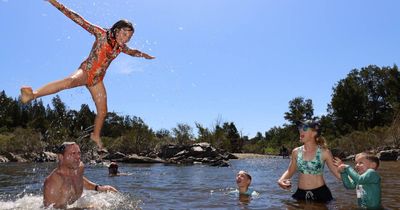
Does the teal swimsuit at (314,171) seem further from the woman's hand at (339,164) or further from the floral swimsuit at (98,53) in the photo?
the floral swimsuit at (98,53)

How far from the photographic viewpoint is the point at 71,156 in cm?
660

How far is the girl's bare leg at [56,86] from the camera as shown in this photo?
549cm

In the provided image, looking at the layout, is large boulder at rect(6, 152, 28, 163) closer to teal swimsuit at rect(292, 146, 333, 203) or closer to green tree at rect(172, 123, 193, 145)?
green tree at rect(172, 123, 193, 145)

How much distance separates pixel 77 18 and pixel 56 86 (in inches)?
44.4

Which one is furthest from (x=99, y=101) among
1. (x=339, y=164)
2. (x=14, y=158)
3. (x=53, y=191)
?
(x=14, y=158)

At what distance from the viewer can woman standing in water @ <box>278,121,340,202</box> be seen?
6.93 m

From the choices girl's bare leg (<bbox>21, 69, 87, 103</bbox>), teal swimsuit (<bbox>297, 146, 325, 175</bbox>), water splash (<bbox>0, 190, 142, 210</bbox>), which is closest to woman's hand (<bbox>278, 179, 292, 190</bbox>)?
teal swimsuit (<bbox>297, 146, 325, 175</bbox>)

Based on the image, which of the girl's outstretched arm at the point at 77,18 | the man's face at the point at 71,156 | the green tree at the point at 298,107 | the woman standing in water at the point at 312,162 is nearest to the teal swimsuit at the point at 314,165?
the woman standing in water at the point at 312,162

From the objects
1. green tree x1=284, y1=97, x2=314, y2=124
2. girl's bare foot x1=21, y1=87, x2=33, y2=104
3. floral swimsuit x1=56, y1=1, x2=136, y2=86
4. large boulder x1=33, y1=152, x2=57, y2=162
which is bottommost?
large boulder x1=33, y1=152, x2=57, y2=162

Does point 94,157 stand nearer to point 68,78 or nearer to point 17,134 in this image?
point 17,134

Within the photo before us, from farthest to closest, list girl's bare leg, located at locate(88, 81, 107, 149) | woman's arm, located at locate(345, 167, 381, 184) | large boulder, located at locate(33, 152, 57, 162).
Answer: large boulder, located at locate(33, 152, 57, 162)
girl's bare leg, located at locate(88, 81, 107, 149)
woman's arm, located at locate(345, 167, 381, 184)

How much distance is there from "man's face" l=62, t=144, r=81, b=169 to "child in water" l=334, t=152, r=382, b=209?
4068 mm

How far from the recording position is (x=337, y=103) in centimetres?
7756

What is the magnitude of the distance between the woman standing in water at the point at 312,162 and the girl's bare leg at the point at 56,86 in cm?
357
